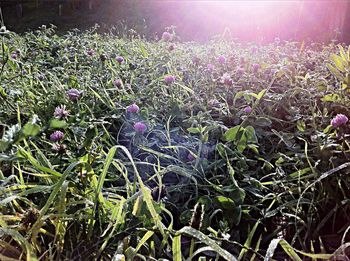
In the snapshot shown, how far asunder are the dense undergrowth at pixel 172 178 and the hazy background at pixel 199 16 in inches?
169

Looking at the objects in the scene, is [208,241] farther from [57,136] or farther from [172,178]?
[57,136]

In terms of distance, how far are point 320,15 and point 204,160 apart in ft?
22.8

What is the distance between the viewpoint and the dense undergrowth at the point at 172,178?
79 centimetres

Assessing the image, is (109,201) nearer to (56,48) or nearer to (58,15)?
(56,48)

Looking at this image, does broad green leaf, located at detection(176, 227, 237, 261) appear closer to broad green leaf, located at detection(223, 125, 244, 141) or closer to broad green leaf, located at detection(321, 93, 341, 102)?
broad green leaf, located at detection(223, 125, 244, 141)

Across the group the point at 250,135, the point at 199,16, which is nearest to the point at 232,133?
the point at 250,135

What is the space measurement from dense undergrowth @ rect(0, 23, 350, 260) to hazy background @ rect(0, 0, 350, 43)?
4303mm

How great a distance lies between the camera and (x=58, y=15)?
952 cm

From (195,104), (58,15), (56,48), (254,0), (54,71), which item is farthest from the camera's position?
(58,15)

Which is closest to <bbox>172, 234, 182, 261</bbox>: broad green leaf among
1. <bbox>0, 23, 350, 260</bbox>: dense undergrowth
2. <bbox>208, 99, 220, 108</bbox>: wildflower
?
<bbox>0, 23, 350, 260</bbox>: dense undergrowth

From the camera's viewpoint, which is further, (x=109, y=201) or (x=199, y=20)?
(x=199, y=20)

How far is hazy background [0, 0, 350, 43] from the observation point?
682 centimetres

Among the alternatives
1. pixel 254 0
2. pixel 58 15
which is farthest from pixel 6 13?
pixel 254 0

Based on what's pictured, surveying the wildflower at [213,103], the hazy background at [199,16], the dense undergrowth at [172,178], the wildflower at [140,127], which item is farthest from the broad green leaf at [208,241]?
the hazy background at [199,16]
